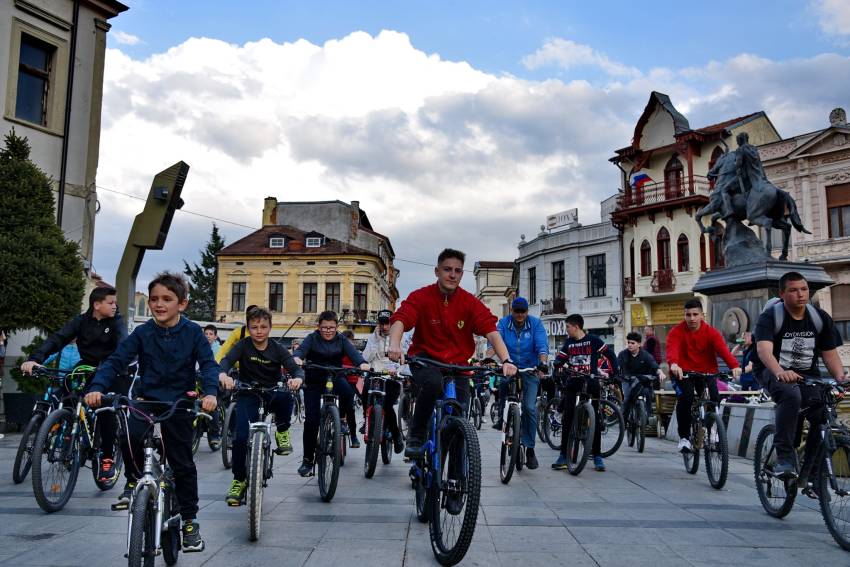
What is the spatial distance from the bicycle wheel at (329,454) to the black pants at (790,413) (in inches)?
146

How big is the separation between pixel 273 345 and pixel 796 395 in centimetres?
437

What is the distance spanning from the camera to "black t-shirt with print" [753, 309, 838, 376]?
571cm

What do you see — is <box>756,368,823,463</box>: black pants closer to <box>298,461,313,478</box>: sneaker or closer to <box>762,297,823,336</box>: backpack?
<box>762,297,823,336</box>: backpack

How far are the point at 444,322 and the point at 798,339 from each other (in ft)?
9.55

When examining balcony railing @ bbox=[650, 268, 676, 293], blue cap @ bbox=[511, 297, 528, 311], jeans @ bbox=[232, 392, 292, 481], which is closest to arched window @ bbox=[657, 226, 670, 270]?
balcony railing @ bbox=[650, 268, 676, 293]

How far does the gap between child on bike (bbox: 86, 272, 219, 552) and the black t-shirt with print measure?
4.38 m

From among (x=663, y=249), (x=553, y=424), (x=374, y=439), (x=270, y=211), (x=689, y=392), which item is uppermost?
(x=270, y=211)

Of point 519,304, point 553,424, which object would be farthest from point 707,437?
point 553,424

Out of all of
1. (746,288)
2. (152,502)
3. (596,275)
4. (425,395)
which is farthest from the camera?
(596,275)

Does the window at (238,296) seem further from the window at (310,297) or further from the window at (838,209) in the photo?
the window at (838,209)

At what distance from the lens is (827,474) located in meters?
5.09

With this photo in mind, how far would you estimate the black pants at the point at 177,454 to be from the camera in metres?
4.30

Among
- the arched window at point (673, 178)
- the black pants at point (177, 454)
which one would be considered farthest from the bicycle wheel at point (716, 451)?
the arched window at point (673, 178)

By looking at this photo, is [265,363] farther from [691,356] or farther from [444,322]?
[691,356]
